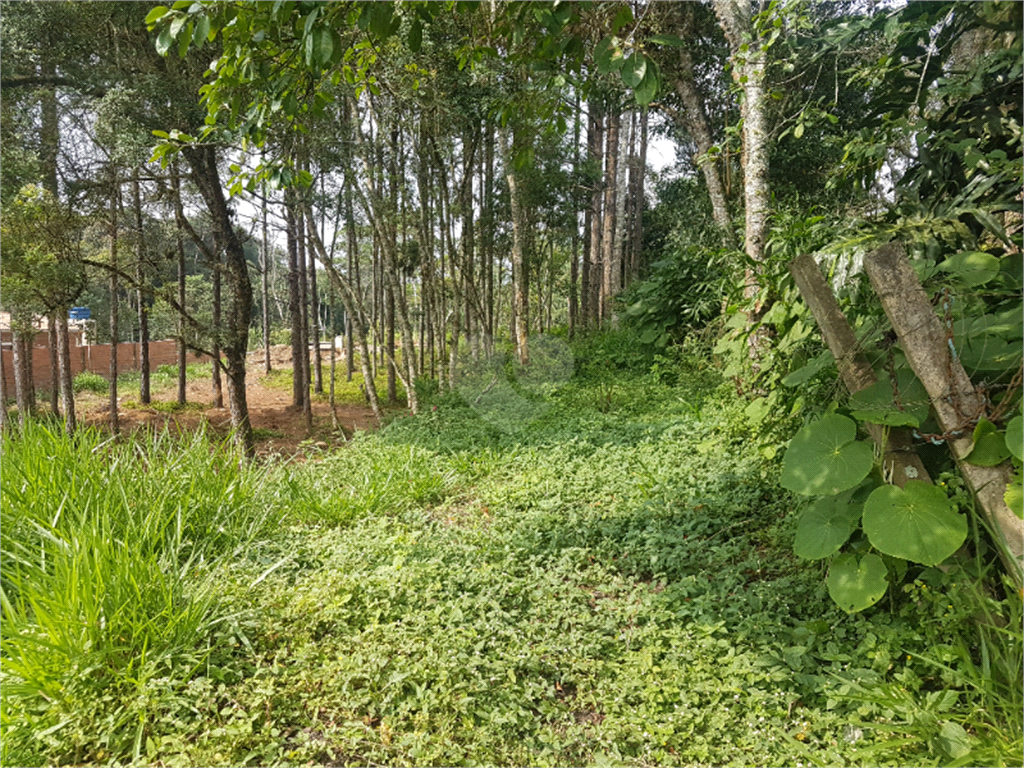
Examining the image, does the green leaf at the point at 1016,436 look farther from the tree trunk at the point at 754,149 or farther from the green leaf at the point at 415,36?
the tree trunk at the point at 754,149

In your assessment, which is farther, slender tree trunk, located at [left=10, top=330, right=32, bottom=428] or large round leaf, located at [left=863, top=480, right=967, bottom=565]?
slender tree trunk, located at [left=10, top=330, right=32, bottom=428]

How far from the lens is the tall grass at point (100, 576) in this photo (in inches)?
68.0

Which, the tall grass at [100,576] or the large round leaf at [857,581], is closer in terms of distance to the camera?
the tall grass at [100,576]

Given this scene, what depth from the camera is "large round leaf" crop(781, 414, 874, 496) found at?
202 centimetres

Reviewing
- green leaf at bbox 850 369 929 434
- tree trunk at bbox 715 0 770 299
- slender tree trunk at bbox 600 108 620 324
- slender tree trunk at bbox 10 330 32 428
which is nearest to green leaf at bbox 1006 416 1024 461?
green leaf at bbox 850 369 929 434

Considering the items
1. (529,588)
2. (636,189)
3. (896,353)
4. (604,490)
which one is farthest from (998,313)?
(636,189)

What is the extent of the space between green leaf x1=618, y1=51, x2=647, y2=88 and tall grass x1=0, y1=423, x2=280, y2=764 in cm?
216

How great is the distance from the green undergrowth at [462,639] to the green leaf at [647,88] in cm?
178

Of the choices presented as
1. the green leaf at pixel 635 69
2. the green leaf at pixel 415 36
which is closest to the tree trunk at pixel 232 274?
the green leaf at pixel 415 36

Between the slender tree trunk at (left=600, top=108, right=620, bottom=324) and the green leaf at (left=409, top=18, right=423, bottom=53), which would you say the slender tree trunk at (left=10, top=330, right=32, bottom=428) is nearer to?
the green leaf at (left=409, top=18, right=423, bottom=53)

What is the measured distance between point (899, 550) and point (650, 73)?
1.62m

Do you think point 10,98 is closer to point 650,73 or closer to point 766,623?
point 650,73

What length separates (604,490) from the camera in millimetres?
3885

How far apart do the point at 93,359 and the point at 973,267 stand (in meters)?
22.4
